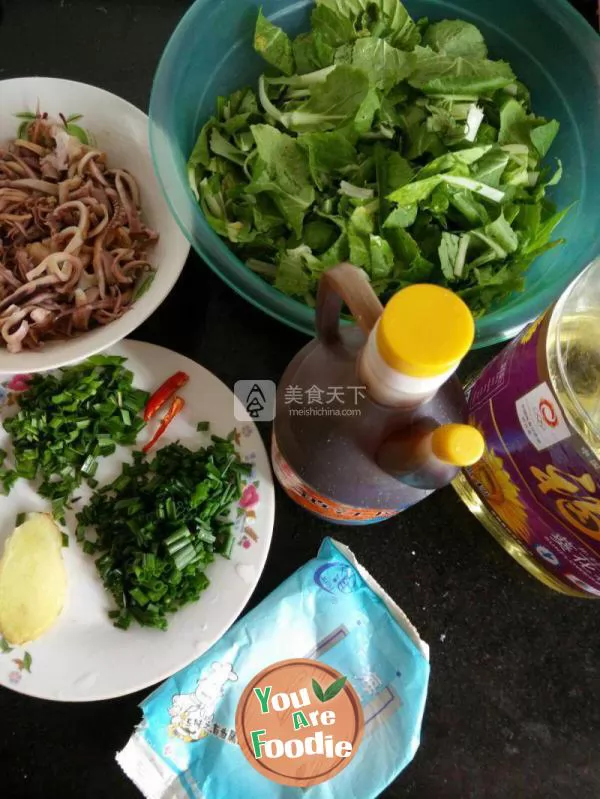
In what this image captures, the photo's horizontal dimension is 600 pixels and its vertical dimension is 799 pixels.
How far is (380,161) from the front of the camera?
802 mm

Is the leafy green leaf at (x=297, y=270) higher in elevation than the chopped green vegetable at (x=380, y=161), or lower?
lower

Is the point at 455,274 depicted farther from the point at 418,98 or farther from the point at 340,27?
the point at 340,27

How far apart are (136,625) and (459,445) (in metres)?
0.52

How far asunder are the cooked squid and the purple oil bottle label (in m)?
0.48

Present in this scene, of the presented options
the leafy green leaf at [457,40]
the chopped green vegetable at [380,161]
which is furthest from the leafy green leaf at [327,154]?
the leafy green leaf at [457,40]

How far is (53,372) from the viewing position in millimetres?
869

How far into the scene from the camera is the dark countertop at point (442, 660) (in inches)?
31.3

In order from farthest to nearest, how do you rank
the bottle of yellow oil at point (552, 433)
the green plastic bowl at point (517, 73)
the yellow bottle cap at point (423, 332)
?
the green plastic bowl at point (517, 73)
the bottle of yellow oil at point (552, 433)
the yellow bottle cap at point (423, 332)

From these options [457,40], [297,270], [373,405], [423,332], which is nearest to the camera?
[423,332]

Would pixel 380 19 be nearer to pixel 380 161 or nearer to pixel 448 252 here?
pixel 380 161

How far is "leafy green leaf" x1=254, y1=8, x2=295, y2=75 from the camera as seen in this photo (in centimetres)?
83

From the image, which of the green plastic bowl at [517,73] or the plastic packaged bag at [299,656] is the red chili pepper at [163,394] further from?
the plastic packaged bag at [299,656]

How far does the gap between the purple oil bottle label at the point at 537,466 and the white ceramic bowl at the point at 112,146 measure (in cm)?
41

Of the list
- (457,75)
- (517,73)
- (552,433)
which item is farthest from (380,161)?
(552,433)
